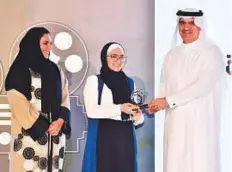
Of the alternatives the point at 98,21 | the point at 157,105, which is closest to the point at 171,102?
the point at 157,105

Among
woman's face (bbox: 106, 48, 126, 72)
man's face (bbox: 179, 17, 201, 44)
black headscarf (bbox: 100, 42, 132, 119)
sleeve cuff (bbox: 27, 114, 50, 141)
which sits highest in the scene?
man's face (bbox: 179, 17, 201, 44)

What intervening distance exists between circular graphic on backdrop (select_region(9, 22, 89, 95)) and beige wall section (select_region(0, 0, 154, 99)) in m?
0.03

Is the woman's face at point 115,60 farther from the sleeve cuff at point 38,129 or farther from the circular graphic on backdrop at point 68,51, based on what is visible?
the sleeve cuff at point 38,129

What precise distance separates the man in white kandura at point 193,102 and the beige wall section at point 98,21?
0.26 meters

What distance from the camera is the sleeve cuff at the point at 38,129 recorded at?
2.87 m

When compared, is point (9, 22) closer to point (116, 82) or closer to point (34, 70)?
point (34, 70)

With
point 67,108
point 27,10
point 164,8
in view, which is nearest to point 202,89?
point 164,8

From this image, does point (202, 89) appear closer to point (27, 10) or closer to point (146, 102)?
point (146, 102)

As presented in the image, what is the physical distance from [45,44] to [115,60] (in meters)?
0.42

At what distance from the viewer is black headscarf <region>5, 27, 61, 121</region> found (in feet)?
9.41

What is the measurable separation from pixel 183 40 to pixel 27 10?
993mm

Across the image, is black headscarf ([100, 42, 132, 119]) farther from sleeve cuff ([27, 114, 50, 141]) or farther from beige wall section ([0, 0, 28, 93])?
beige wall section ([0, 0, 28, 93])

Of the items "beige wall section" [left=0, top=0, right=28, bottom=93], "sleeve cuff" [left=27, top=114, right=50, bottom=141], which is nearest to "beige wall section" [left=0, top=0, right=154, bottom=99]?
"beige wall section" [left=0, top=0, right=28, bottom=93]

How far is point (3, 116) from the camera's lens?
3.20 m
